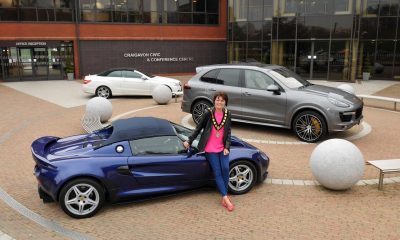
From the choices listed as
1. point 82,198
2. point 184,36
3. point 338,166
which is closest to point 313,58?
point 184,36

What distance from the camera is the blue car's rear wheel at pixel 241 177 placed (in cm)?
630

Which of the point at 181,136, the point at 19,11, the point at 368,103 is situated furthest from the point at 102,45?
the point at 181,136

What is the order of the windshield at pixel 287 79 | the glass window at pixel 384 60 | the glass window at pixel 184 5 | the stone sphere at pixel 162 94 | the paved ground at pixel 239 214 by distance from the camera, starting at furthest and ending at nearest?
the glass window at pixel 184 5 → the glass window at pixel 384 60 → the stone sphere at pixel 162 94 → the windshield at pixel 287 79 → the paved ground at pixel 239 214

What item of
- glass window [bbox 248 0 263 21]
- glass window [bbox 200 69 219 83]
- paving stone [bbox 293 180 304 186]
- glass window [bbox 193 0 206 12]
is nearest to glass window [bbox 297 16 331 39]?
glass window [bbox 248 0 263 21]

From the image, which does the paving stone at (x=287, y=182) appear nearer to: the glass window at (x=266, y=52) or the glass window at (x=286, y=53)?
the glass window at (x=286, y=53)

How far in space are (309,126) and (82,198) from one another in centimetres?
600

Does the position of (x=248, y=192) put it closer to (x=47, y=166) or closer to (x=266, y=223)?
(x=266, y=223)

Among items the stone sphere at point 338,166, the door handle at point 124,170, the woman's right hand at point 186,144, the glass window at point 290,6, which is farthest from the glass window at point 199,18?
the door handle at point 124,170

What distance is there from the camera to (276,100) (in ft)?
32.6

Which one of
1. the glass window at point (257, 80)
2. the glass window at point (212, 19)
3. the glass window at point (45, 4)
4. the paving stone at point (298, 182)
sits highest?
the glass window at point (45, 4)

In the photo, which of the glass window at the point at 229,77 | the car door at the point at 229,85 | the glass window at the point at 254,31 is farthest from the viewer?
the glass window at the point at 254,31

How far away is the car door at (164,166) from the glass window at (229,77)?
5.00m

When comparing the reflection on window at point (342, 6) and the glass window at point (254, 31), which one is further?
the glass window at point (254, 31)

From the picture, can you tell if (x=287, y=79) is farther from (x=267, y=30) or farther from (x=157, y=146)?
(x=267, y=30)
